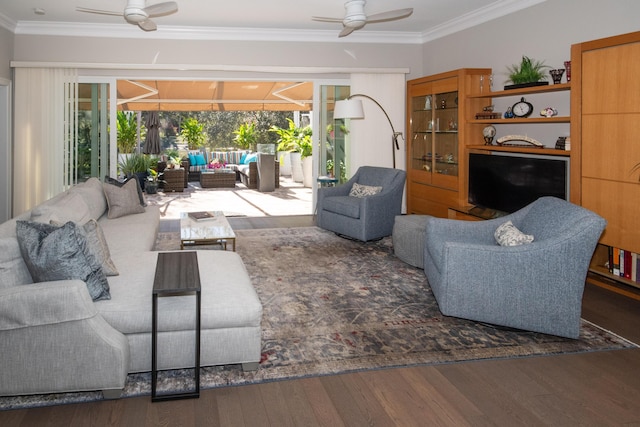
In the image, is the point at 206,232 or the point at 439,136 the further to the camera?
the point at 439,136

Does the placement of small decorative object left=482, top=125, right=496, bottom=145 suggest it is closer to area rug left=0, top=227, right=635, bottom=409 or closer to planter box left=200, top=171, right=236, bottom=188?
area rug left=0, top=227, right=635, bottom=409

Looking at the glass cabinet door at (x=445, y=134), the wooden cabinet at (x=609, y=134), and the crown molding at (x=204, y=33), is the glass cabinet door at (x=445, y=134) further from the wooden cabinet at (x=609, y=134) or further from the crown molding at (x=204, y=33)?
the wooden cabinet at (x=609, y=134)

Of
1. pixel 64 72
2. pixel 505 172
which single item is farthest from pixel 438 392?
pixel 64 72

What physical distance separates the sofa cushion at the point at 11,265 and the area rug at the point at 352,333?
1.88 feet

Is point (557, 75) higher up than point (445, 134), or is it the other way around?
point (557, 75)

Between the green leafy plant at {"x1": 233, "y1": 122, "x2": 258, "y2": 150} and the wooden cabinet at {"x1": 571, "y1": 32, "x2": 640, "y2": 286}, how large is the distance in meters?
13.1

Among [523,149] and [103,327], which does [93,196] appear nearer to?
[103,327]

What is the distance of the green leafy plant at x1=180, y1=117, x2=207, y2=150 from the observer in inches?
665

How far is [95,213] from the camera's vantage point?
18.5 feet

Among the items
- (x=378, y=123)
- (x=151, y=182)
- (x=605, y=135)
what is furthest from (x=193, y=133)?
(x=605, y=135)

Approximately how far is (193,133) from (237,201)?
21.1 ft

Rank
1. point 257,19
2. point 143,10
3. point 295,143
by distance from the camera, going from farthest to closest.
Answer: point 295,143
point 257,19
point 143,10

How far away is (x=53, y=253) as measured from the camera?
288cm

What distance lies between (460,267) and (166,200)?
334 inches
